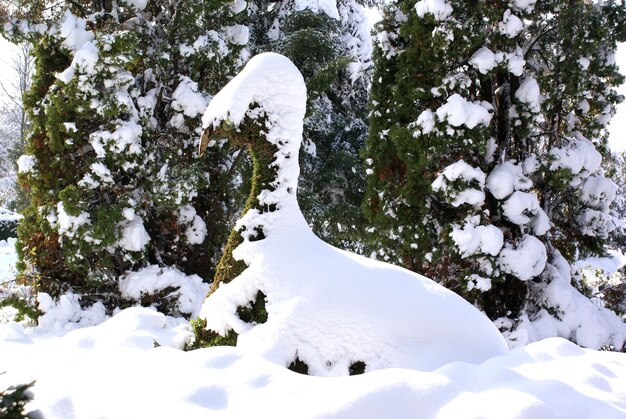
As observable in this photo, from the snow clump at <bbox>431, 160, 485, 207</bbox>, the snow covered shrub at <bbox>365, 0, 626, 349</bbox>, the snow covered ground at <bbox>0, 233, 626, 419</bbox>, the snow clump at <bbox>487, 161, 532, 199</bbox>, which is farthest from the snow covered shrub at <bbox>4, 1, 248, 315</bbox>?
the snow covered ground at <bbox>0, 233, 626, 419</bbox>

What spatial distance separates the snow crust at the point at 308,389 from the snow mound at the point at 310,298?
39cm

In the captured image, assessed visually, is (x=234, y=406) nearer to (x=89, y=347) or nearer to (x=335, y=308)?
(x=335, y=308)

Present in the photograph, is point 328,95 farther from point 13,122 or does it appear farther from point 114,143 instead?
point 13,122

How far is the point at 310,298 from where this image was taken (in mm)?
3234

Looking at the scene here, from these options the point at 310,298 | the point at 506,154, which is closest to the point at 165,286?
the point at 310,298

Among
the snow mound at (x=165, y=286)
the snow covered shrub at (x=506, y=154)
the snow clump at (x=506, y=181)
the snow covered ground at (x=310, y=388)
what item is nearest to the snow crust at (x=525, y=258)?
the snow covered shrub at (x=506, y=154)

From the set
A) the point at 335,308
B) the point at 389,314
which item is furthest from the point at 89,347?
the point at 389,314

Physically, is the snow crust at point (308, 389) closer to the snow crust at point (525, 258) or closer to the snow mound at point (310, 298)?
the snow mound at point (310, 298)

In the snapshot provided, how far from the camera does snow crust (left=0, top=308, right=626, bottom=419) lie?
2211 mm

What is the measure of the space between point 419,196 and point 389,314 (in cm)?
395

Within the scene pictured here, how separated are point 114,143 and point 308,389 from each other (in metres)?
5.58

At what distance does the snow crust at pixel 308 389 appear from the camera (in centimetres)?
221

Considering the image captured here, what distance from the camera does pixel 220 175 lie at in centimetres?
844

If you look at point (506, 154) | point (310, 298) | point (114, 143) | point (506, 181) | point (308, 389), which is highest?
point (114, 143)
